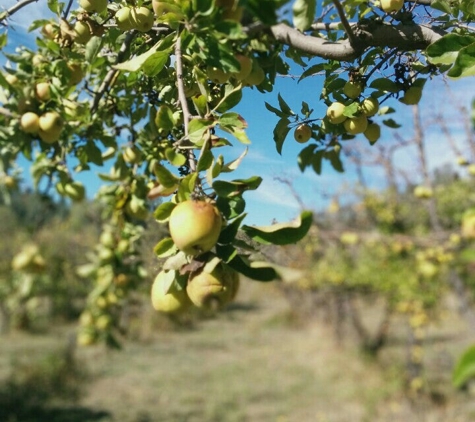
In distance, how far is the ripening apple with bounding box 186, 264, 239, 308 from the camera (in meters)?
0.60

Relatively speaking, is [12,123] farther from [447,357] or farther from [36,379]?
[447,357]

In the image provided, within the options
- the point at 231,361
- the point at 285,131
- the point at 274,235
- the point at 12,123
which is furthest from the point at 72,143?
the point at 231,361

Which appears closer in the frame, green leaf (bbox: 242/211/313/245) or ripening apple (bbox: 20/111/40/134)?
green leaf (bbox: 242/211/313/245)

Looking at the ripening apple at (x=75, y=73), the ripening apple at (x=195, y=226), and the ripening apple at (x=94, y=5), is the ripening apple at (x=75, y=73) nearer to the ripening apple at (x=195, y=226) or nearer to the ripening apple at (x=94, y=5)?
the ripening apple at (x=94, y=5)

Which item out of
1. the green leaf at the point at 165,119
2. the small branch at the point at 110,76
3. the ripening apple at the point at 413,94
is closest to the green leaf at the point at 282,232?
the green leaf at the point at 165,119

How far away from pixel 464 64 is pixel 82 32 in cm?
70

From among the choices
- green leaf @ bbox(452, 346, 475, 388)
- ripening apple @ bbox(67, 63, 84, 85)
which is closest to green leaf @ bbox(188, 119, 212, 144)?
green leaf @ bbox(452, 346, 475, 388)

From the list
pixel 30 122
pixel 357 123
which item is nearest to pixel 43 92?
pixel 30 122

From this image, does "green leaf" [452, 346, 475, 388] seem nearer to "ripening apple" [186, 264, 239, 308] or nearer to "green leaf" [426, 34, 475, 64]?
"ripening apple" [186, 264, 239, 308]

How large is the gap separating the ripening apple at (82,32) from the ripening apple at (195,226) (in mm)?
553

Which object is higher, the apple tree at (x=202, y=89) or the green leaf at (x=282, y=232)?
the apple tree at (x=202, y=89)

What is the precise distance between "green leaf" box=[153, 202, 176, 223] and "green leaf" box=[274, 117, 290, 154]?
0.32 m

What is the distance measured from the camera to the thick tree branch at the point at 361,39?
2.02 feet

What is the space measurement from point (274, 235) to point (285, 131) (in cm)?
34
